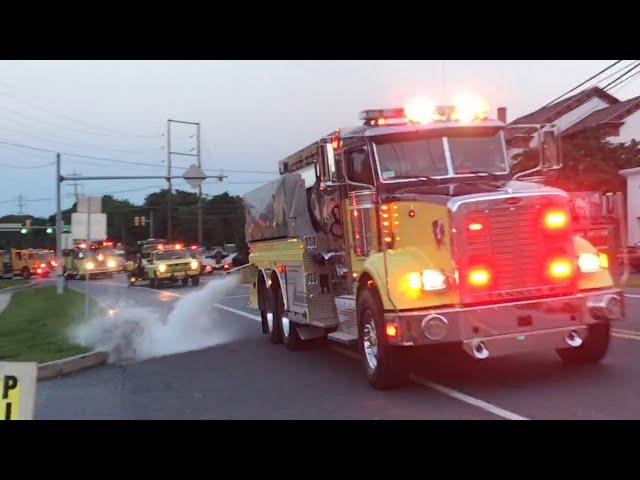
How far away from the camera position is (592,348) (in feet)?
26.4

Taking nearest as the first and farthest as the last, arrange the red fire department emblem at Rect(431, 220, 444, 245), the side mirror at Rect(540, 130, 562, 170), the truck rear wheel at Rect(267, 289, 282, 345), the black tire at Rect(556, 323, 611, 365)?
the red fire department emblem at Rect(431, 220, 444, 245)
the black tire at Rect(556, 323, 611, 365)
the side mirror at Rect(540, 130, 562, 170)
the truck rear wheel at Rect(267, 289, 282, 345)

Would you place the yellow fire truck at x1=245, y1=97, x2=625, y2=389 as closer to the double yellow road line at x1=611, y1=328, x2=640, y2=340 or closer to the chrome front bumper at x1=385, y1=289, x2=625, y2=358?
the chrome front bumper at x1=385, y1=289, x2=625, y2=358

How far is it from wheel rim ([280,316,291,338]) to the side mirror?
4.84 m

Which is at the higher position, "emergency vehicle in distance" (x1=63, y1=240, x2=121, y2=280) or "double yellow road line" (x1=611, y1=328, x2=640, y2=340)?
A: "emergency vehicle in distance" (x1=63, y1=240, x2=121, y2=280)

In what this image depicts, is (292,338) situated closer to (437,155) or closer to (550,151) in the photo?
(437,155)

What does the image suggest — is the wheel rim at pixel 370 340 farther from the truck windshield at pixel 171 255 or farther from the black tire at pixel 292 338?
the truck windshield at pixel 171 255

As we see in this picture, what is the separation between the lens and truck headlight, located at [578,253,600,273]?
7.54 metres

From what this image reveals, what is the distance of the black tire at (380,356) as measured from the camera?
7457 mm

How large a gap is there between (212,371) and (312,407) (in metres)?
2.96

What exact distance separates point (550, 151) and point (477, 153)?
1082mm

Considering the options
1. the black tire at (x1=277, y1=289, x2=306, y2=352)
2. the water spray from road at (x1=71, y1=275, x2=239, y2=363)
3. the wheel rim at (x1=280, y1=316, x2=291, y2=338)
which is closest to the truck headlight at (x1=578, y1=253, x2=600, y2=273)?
the black tire at (x1=277, y1=289, x2=306, y2=352)

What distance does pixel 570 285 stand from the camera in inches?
292

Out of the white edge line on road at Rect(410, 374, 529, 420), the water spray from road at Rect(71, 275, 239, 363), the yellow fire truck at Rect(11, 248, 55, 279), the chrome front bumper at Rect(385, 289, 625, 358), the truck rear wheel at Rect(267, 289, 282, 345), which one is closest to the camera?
the white edge line on road at Rect(410, 374, 529, 420)

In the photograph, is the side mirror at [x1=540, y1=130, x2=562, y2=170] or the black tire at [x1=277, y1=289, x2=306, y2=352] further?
the black tire at [x1=277, y1=289, x2=306, y2=352]
